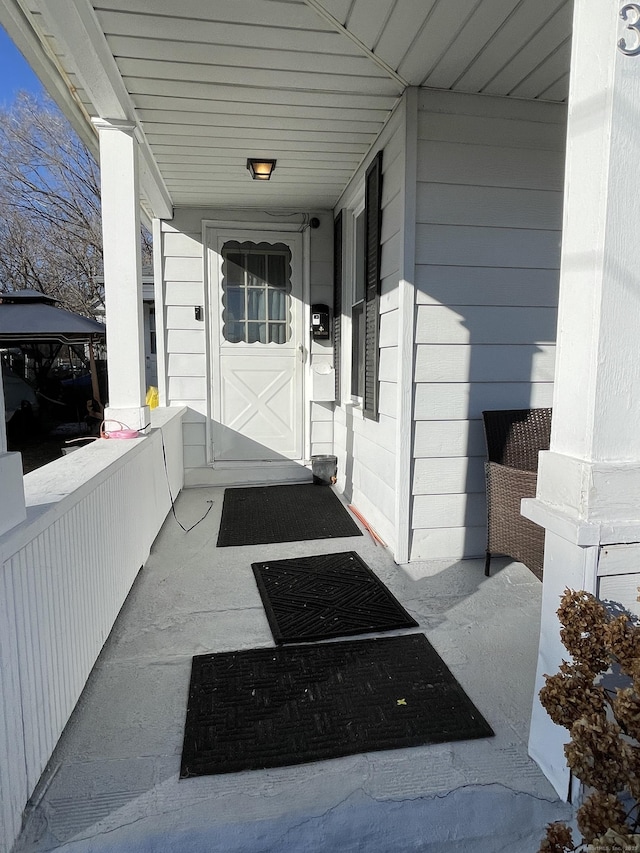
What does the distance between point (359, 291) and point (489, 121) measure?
1.43m

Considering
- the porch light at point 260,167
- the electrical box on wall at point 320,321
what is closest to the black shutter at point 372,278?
the porch light at point 260,167

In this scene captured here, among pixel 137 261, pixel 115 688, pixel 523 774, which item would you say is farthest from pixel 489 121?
pixel 115 688

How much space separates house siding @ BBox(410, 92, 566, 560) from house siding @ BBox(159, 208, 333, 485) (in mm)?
1971

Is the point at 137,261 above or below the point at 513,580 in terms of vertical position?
above

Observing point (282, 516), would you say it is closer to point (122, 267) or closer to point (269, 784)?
point (122, 267)

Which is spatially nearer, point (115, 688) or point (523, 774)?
point (523, 774)

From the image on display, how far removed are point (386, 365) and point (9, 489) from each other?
2.24 meters

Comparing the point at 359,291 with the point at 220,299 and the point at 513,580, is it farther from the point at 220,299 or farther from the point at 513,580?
the point at 513,580

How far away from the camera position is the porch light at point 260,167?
3.48 m

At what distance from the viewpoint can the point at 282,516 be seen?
3.76 meters

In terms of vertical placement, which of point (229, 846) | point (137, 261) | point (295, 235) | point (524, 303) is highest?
point (295, 235)

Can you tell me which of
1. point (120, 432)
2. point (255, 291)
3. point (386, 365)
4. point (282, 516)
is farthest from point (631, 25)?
point (255, 291)

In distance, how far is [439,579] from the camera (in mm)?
2727

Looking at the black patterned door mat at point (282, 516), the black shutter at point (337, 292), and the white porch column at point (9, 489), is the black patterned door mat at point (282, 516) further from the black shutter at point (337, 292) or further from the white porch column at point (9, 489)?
the white porch column at point (9, 489)
